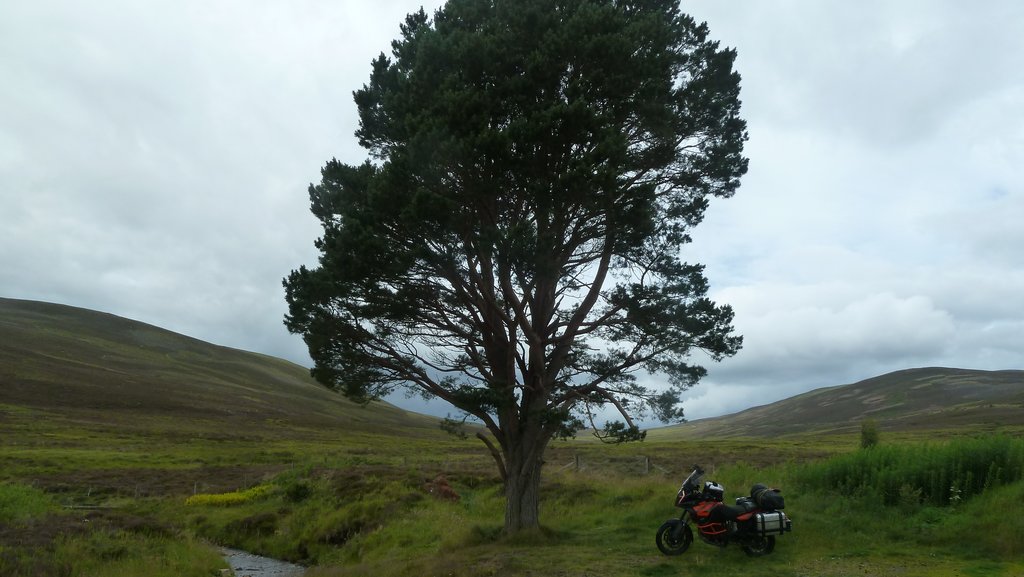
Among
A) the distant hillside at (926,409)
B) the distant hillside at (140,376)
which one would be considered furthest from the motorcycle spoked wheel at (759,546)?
the distant hillside at (926,409)

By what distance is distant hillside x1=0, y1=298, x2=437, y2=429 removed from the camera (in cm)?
9256

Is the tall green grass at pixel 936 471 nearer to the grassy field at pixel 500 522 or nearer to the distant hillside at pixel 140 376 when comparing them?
the grassy field at pixel 500 522

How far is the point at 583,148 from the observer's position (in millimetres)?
15375

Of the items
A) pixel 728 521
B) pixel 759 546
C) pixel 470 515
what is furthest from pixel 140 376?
pixel 759 546

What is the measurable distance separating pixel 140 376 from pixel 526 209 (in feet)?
404

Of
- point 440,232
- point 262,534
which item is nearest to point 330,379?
point 440,232

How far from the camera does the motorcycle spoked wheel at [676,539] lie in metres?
13.9

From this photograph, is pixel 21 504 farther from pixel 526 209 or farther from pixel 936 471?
pixel 936 471

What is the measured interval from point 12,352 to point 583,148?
126136 mm

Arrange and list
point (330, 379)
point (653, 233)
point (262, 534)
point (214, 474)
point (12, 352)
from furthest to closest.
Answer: point (12, 352) < point (214, 474) < point (262, 534) < point (330, 379) < point (653, 233)

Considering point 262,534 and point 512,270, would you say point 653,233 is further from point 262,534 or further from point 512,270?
Answer: point 262,534

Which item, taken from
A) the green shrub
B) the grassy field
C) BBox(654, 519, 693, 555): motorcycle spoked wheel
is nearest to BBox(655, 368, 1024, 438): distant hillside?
the grassy field

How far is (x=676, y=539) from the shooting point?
13922mm

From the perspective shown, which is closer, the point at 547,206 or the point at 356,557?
the point at 547,206
